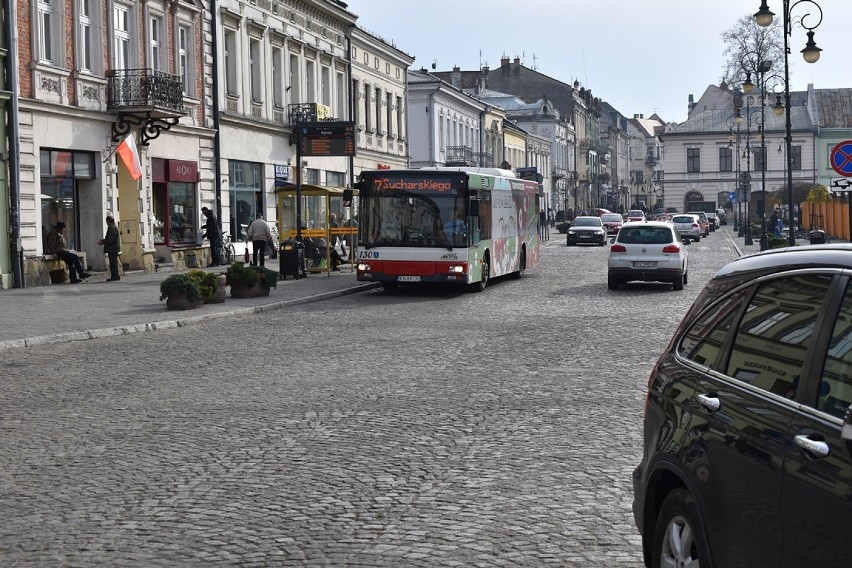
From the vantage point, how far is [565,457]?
8469mm

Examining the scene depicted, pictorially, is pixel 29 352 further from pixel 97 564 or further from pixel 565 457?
pixel 97 564

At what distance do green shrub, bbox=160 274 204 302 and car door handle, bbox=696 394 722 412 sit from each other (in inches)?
716

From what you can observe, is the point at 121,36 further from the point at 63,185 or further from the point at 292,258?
the point at 292,258

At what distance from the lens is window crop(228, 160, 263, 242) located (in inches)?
1601

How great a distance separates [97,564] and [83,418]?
15.7 feet

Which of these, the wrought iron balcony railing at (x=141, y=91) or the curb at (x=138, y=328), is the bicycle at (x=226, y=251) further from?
the curb at (x=138, y=328)

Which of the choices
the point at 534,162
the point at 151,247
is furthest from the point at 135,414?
the point at 534,162

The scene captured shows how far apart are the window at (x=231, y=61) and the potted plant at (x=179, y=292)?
1927 centimetres

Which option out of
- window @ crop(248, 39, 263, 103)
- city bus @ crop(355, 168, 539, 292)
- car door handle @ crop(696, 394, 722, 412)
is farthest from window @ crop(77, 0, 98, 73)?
car door handle @ crop(696, 394, 722, 412)

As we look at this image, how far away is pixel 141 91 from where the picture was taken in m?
32.4

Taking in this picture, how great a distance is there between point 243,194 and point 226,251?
3491mm

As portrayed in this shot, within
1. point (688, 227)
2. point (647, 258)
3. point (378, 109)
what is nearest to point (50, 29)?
point (647, 258)

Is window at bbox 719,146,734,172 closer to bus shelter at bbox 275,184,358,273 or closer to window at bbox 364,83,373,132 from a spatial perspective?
window at bbox 364,83,373,132

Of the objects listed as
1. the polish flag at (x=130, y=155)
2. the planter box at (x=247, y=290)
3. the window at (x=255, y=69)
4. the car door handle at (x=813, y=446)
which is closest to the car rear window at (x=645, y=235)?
the planter box at (x=247, y=290)
